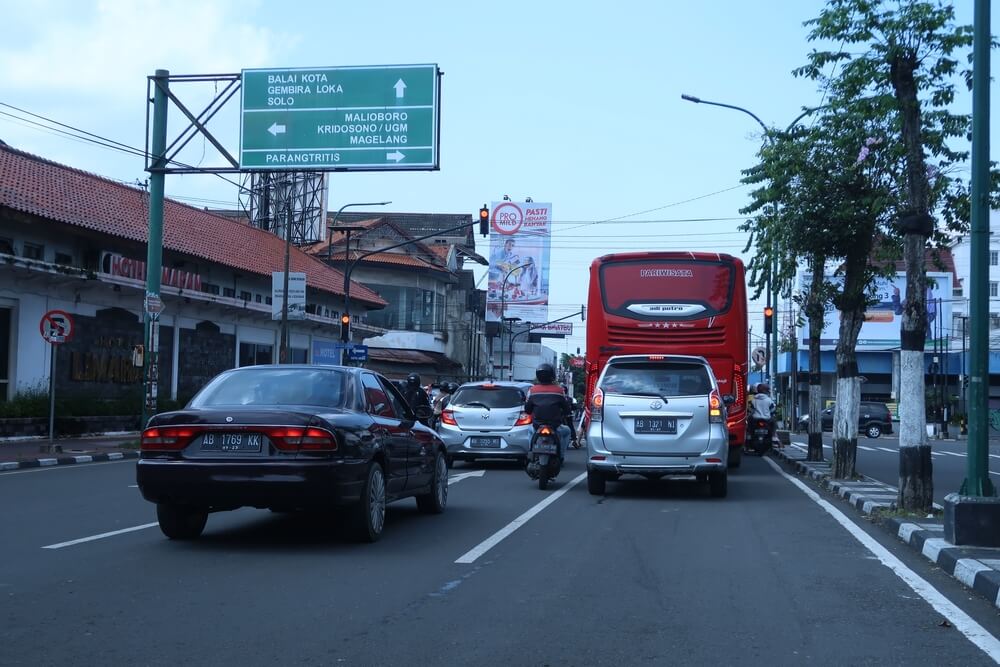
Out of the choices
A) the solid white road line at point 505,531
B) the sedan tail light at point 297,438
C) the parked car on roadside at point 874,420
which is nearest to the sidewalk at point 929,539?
the solid white road line at point 505,531

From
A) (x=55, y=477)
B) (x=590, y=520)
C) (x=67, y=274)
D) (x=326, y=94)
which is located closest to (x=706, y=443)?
(x=590, y=520)

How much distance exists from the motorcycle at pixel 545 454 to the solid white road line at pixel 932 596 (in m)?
4.20

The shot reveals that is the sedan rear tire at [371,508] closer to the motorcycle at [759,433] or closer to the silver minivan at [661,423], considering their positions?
the silver minivan at [661,423]

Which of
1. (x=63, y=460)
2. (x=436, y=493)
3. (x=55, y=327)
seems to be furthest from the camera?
(x=55, y=327)

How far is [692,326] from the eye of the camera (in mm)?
19047

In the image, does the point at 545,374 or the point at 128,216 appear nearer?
the point at 545,374

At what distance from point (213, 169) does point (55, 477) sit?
8301mm

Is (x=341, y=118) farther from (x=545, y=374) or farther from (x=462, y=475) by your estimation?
(x=545, y=374)

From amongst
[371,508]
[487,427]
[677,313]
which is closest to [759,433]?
[677,313]

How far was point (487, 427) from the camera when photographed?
1988 cm

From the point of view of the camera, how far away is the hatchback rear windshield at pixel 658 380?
14.7 metres

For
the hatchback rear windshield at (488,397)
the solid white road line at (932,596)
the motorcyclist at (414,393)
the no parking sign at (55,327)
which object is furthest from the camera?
the motorcyclist at (414,393)

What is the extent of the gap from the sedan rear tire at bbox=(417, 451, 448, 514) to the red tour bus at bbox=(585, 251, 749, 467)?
6668mm

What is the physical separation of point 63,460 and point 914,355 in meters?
15.7
